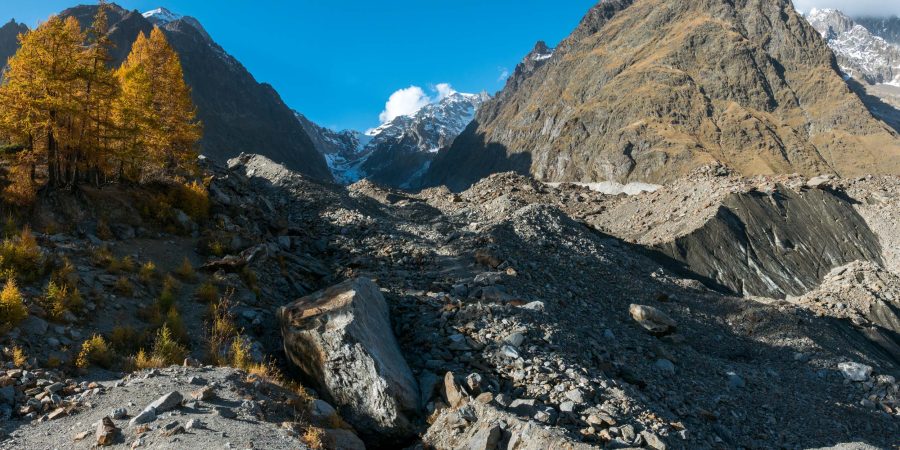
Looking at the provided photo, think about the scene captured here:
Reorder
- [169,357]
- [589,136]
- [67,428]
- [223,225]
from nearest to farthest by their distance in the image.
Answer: [67,428] < [169,357] < [223,225] < [589,136]

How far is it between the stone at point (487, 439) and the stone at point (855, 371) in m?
18.2

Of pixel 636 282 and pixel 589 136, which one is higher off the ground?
pixel 589 136

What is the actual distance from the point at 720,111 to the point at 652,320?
6605 inches

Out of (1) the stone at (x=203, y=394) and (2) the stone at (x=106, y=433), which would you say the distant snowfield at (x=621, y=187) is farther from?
(2) the stone at (x=106, y=433)

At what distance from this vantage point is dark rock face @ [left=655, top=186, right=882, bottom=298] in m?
37.9

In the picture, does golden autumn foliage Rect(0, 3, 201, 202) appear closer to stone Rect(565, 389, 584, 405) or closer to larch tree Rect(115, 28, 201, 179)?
larch tree Rect(115, 28, 201, 179)

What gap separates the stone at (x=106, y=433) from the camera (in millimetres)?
7254

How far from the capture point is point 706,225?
130ft

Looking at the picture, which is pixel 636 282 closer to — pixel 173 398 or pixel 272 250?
pixel 272 250

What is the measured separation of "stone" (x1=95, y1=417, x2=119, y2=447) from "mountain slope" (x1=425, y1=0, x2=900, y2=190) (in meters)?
150

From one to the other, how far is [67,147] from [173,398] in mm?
14556

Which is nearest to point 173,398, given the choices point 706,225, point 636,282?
point 636,282

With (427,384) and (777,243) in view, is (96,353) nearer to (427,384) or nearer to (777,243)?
(427,384)

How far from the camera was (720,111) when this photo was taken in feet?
528
